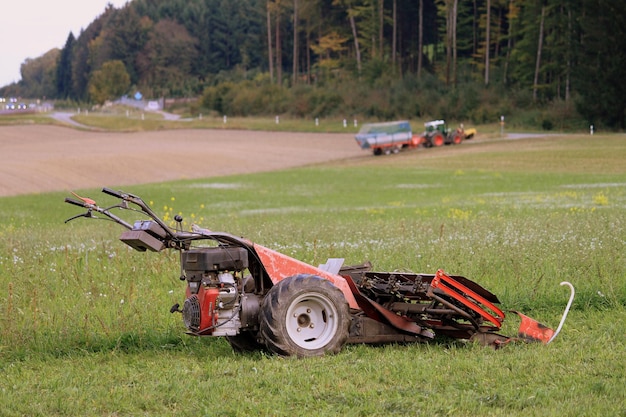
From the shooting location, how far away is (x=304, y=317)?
8.66m

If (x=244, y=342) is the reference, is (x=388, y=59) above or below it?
above

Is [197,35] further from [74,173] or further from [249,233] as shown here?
[249,233]

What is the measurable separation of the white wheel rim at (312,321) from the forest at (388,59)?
73.3 metres

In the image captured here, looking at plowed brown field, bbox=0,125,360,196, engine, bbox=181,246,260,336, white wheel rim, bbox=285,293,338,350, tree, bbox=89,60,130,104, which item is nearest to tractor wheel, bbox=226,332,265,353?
engine, bbox=181,246,260,336

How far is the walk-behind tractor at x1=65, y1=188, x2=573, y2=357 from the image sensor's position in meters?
8.34

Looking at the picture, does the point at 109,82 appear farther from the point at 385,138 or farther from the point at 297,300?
the point at 297,300

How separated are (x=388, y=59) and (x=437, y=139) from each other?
56.8 metres

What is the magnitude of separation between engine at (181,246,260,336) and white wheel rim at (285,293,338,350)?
406 millimetres

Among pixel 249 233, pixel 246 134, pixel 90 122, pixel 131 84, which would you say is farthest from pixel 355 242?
pixel 131 84

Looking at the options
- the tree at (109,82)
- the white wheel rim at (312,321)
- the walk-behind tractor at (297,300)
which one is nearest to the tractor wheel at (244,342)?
the walk-behind tractor at (297,300)

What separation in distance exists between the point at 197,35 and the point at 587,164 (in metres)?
141

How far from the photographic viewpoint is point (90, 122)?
105 meters

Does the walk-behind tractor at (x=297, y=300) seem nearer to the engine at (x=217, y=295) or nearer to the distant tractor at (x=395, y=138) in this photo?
the engine at (x=217, y=295)

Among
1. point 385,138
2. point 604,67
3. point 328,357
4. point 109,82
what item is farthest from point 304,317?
point 109,82
